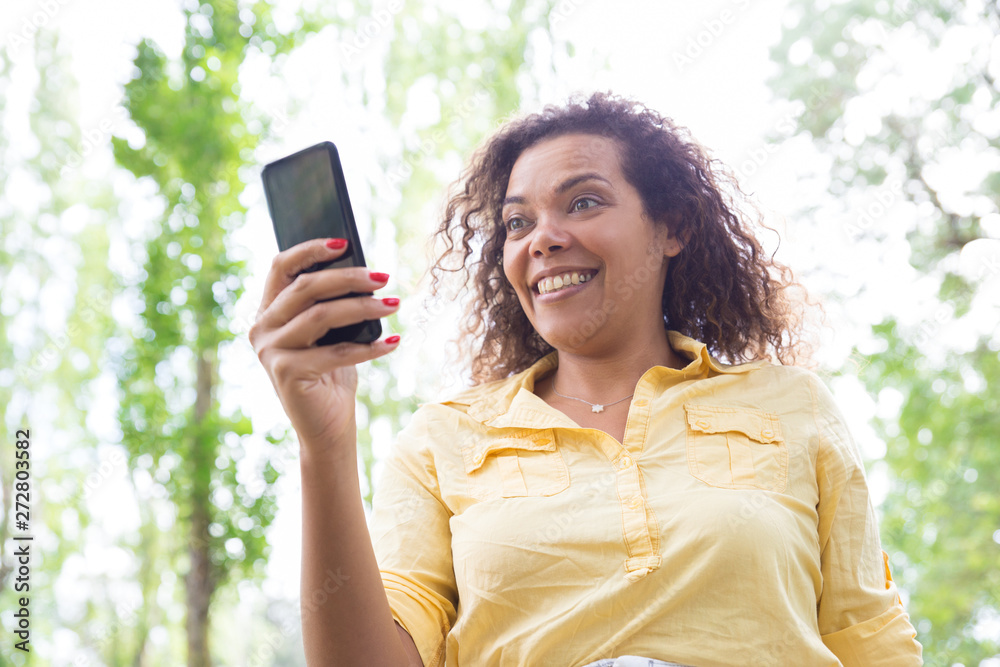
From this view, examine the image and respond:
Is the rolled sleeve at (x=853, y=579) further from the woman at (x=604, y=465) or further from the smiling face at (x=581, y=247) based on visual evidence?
the smiling face at (x=581, y=247)

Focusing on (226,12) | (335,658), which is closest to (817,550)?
(335,658)

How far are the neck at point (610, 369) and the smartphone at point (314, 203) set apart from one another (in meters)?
0.88

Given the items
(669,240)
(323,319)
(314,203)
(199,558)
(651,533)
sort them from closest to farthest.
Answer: (323,319) → (314,203) → (651,533) → (669,240) → (199,558)

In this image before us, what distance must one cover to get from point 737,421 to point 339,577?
35.3 inches

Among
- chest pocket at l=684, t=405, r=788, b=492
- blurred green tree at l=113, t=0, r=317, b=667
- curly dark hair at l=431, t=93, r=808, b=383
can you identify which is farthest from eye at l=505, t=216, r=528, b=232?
blurred green tree at l=113, t=0, r=317, b=667

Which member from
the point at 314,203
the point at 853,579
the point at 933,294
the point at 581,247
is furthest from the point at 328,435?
the point at 933,294

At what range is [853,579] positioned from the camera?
1544 millimetres

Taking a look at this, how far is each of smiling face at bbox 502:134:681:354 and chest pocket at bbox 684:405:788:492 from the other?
0.31 metres

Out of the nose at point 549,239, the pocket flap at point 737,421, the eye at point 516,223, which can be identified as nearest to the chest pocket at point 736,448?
the pocket flap at point 737,421

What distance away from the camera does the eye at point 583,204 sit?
1820 mm

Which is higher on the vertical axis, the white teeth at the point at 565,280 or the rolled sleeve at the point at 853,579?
the white teeth at the point at 565,280

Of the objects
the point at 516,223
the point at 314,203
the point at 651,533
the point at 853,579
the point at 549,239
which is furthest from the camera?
the point at 516,223

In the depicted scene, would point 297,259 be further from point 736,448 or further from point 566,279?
point 736,448

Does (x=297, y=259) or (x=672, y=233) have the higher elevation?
(x=672, y=233)
